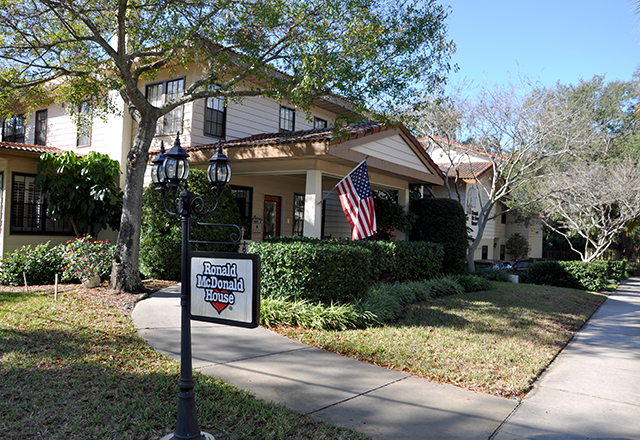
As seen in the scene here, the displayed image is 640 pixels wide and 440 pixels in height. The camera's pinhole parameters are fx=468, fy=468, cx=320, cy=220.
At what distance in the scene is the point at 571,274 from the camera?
57.5 ft

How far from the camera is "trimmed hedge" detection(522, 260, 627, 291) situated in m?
17.2

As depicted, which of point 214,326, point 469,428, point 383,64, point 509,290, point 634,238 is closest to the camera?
point 469,428

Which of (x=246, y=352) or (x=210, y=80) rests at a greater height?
(x=210, y=80)

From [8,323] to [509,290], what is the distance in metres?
12.5

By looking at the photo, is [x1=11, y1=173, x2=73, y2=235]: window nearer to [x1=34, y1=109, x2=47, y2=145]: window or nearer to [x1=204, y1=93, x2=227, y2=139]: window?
[x1=34, y1=109, x2=47, y2=145]: window

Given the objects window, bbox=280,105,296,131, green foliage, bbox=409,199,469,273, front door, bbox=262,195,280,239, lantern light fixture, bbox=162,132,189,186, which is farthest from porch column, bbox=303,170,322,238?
lantern light fixture, bbox=162,132,189,186

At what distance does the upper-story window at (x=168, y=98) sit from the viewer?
1371 cm

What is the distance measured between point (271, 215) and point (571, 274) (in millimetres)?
11391

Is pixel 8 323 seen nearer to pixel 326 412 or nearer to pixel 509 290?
pixel 326 412

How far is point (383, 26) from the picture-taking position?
962 cm

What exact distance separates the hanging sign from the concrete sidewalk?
145 cm

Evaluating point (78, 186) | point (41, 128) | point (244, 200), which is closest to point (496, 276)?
point (244, 200)

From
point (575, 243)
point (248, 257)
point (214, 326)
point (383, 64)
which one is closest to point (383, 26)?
point (383, 64)

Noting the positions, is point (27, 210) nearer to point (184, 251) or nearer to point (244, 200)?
point (244, 200)
